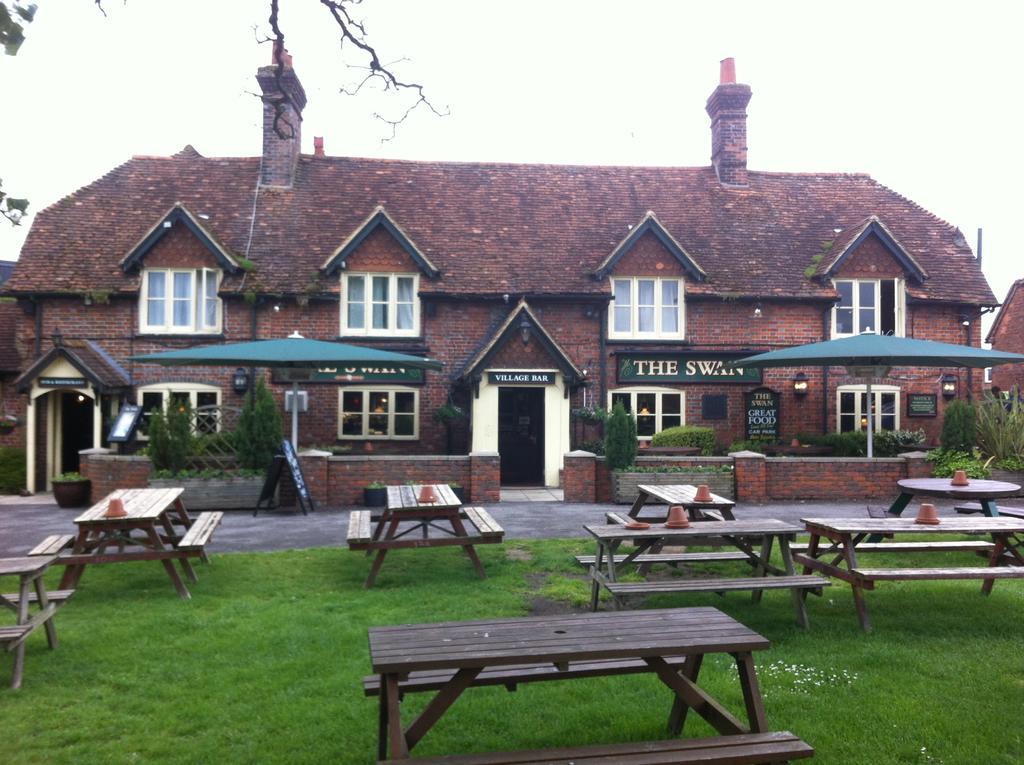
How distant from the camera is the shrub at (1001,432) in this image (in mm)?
14289

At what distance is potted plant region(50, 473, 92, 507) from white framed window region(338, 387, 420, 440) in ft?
17.1

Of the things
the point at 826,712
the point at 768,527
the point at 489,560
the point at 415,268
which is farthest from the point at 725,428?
the point at 826,712

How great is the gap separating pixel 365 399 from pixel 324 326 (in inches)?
73.7

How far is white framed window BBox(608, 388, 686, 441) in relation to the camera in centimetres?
1777

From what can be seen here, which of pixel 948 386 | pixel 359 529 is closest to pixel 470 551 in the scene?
pixel 359 529

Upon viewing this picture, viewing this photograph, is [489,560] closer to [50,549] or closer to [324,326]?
[50,549]

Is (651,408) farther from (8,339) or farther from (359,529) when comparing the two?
(8,339)

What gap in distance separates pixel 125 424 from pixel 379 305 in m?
5.82

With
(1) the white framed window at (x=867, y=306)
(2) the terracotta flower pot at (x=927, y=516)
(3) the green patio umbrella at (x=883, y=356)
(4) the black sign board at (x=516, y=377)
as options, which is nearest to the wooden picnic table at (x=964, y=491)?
(2) the terracotta flower pot at (x=927, y=516)

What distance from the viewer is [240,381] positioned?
17.0 meters

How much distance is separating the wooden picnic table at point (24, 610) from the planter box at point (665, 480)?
941cm

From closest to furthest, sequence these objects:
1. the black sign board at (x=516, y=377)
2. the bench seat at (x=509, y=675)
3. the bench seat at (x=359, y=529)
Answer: the bench seat at (x=509, y=675)
the bench seat at (x=359, y=529)
the black sign board at (x=516, y=377)

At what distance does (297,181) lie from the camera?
65.0 feet

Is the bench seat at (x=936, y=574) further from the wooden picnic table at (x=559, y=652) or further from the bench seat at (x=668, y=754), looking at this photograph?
the bench seat at (x=668, y=754)
